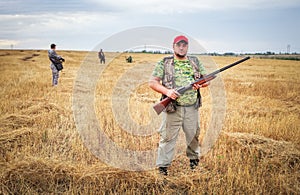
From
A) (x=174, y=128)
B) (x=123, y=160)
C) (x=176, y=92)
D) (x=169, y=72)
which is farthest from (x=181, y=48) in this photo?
(x=123, y=160)

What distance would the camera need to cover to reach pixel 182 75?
11.7ft

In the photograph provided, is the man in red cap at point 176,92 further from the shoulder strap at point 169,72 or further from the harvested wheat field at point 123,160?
the harvested wheat field at point 123,160

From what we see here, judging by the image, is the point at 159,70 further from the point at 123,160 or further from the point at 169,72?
the point at 123,160

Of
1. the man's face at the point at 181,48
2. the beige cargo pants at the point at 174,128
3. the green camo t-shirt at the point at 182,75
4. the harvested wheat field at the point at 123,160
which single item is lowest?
the harvested wheat field at the point at 123,160

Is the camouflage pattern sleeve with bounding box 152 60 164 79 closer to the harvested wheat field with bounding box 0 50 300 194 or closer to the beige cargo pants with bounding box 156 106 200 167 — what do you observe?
the beige cargo pants with bounding box 156 106 200 167

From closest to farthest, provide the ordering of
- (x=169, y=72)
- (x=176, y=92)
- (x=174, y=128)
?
(x=176, y=92)
(x=169, y=72)
(x=174, y=128)

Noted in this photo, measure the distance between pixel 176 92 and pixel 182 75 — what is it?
304 millimetres

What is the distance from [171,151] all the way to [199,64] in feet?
4.17

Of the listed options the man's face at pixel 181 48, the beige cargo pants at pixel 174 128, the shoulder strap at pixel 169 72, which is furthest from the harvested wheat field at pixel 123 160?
the man's face at pixel 181 48

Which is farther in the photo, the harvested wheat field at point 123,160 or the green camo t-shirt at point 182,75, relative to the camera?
the green camo t-shirt at point 182,75

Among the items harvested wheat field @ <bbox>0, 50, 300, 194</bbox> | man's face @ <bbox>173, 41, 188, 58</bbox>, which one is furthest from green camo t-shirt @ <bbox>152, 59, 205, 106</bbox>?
harvested wheat field @ <bbox>0, 50, 300, 194</bbox>

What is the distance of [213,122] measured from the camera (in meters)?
6.11

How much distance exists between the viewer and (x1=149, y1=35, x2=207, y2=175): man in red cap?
11.5 ft

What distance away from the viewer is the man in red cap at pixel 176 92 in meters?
3.51
